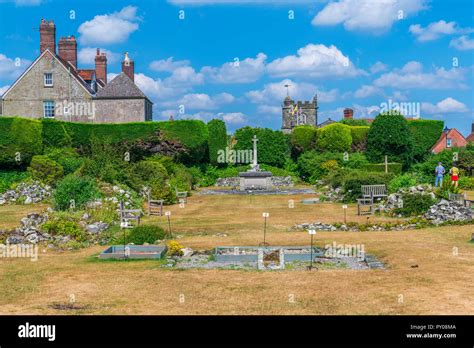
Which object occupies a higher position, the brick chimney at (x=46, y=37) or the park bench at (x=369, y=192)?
the brick chimney at (x=46, y=37)

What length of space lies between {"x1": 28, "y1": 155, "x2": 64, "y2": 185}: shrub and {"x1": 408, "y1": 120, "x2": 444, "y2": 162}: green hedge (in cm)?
3346

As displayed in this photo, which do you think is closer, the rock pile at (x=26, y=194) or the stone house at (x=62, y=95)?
the rock pile at (x=26, y=194)

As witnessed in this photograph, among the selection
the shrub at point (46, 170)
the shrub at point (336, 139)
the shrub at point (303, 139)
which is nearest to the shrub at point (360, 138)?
the shrub at point (336, 139)

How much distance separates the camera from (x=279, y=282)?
1209 cm

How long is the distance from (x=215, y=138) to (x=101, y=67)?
15.2 meters

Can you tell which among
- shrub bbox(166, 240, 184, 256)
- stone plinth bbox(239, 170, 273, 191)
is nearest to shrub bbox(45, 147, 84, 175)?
stone plinth bbox(239, 170, 273, 191)

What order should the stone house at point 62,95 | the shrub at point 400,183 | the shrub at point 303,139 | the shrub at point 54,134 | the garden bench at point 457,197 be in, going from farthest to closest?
1. the shrub at point 303,139
2. the stone house at point 62,95
3. the shrub at point 54,134
4. the shrub at point 400,183
5. the garden bench at point 457,197

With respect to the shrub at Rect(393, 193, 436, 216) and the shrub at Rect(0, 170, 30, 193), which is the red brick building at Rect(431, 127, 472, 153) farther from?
the shrub at Rect(0, 170, 30, 193)

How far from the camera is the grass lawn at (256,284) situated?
1007 cm

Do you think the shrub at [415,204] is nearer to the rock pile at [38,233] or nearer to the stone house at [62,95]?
the rock pile at [38,233]

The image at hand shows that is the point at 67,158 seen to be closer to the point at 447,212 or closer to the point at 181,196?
the point at 181,196

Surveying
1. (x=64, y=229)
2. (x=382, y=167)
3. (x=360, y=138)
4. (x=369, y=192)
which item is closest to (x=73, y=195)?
(x=64, y=229)

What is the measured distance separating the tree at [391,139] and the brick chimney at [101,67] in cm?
2859

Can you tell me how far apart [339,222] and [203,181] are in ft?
91.7
